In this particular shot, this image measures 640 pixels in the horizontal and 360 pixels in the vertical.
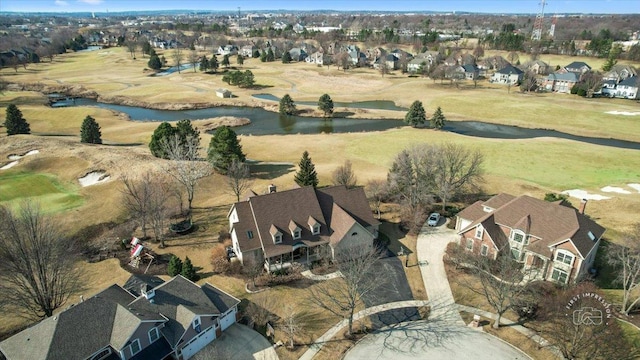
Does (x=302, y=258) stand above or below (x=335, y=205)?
below

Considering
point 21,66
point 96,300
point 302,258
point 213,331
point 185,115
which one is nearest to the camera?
point 96,300

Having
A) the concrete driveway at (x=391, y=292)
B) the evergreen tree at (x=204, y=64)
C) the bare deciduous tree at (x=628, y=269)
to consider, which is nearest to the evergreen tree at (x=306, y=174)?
the concrete driveway at (x=391, y=292)

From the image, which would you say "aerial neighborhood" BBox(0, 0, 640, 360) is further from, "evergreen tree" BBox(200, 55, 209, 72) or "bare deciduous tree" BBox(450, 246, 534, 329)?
"evergreen tree" BBox(200, 55, 209, 72)

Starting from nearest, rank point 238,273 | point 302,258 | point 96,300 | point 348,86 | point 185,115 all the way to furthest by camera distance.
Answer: point 96,300, point 238,273, point 302,258, point 185,115, point 348,86

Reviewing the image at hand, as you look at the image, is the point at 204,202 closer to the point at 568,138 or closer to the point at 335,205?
the point at 335,205

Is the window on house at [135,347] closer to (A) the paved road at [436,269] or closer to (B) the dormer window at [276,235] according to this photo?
(B) the dormer window at [276,235]

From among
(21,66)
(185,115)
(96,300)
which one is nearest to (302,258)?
(96,300)

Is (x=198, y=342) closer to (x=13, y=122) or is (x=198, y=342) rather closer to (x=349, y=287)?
(x=349, y=287)
